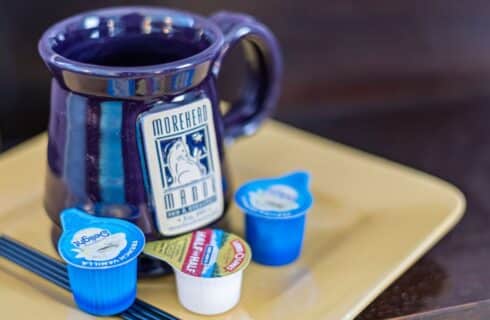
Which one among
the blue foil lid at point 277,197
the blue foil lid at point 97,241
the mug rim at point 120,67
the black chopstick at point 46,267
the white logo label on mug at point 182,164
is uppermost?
the mug rim at point 120,67

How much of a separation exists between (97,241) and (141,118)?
0.30 feet

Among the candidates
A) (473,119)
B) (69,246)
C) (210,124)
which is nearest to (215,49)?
(210,124)

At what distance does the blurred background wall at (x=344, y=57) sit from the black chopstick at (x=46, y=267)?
24cm

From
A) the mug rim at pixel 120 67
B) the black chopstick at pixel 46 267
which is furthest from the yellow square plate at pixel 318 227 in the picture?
the mug rim at pixel 120 67

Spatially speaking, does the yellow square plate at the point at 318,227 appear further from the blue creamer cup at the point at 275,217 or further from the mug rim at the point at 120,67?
the mug rim at the point at 120,67

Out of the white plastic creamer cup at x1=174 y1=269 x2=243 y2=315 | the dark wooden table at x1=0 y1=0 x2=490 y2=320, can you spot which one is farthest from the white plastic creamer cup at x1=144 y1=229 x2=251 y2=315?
the dark wooden table at x1=0 y1=0 x2=490 y2=320

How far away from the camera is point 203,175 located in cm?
62

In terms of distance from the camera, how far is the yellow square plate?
0.61 meters

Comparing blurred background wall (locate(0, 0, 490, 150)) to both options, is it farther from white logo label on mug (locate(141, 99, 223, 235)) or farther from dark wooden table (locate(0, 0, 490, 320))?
white logo label on mug (locate(141, 99, 223, 235))

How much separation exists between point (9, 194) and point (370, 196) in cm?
33

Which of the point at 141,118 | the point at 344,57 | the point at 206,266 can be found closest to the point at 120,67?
the point at 141,118

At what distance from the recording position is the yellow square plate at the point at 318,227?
0.61 m

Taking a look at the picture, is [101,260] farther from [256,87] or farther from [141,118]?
[256,87]

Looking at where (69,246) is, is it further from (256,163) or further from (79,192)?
(256,163)
